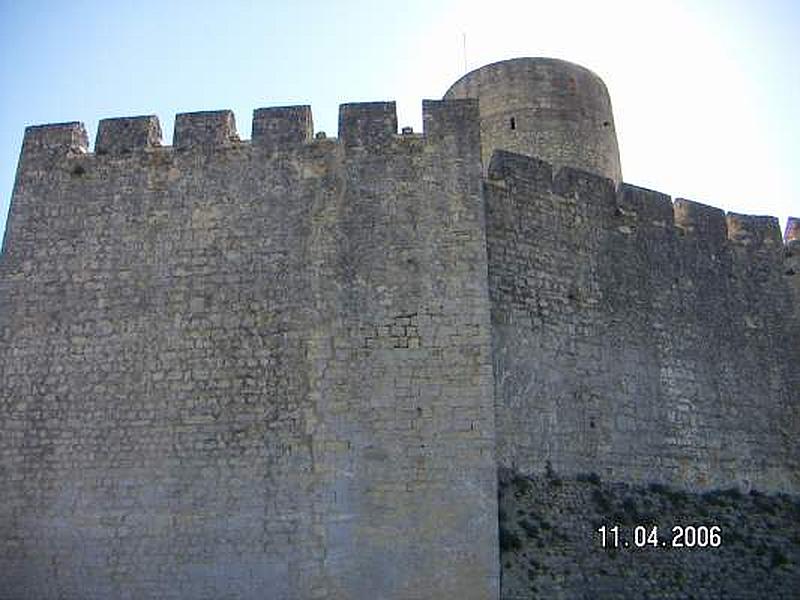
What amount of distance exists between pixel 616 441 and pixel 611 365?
110 cm

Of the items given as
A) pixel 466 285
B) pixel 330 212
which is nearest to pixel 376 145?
pixel 330 212

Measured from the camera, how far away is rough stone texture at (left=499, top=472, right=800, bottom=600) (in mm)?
9688

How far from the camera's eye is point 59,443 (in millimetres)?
10531

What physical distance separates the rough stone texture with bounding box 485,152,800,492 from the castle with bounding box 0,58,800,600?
0.04 m

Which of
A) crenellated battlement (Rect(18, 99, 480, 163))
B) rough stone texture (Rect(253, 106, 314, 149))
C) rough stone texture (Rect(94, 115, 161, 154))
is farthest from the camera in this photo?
rough stone texture (Rect(94, 115, 161, 154))

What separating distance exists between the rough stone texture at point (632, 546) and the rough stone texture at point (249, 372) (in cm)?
64

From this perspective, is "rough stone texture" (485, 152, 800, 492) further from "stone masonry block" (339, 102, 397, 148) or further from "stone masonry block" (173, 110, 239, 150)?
"stone masonry block" (173, 110, 239, 150)

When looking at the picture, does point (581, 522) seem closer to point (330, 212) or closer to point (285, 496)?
point (285, 496)

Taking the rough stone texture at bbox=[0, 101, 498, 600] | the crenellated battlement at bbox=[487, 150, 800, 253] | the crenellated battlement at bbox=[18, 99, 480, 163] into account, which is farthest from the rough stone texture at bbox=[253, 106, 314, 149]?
the crenellated battlement at bbox=[487, 150, 800, 253]

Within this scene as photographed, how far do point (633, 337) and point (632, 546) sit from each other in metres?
3.18

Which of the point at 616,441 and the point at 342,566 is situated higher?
the point at 616,441

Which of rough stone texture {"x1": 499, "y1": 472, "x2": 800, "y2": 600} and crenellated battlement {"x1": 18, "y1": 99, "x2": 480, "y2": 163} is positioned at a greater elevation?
crenellated battlement {"x1": 18, "y1": 99, "x2": 480, "y2": 163}

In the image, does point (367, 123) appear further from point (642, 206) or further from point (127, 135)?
point (642, 206)

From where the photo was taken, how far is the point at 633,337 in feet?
40.0
